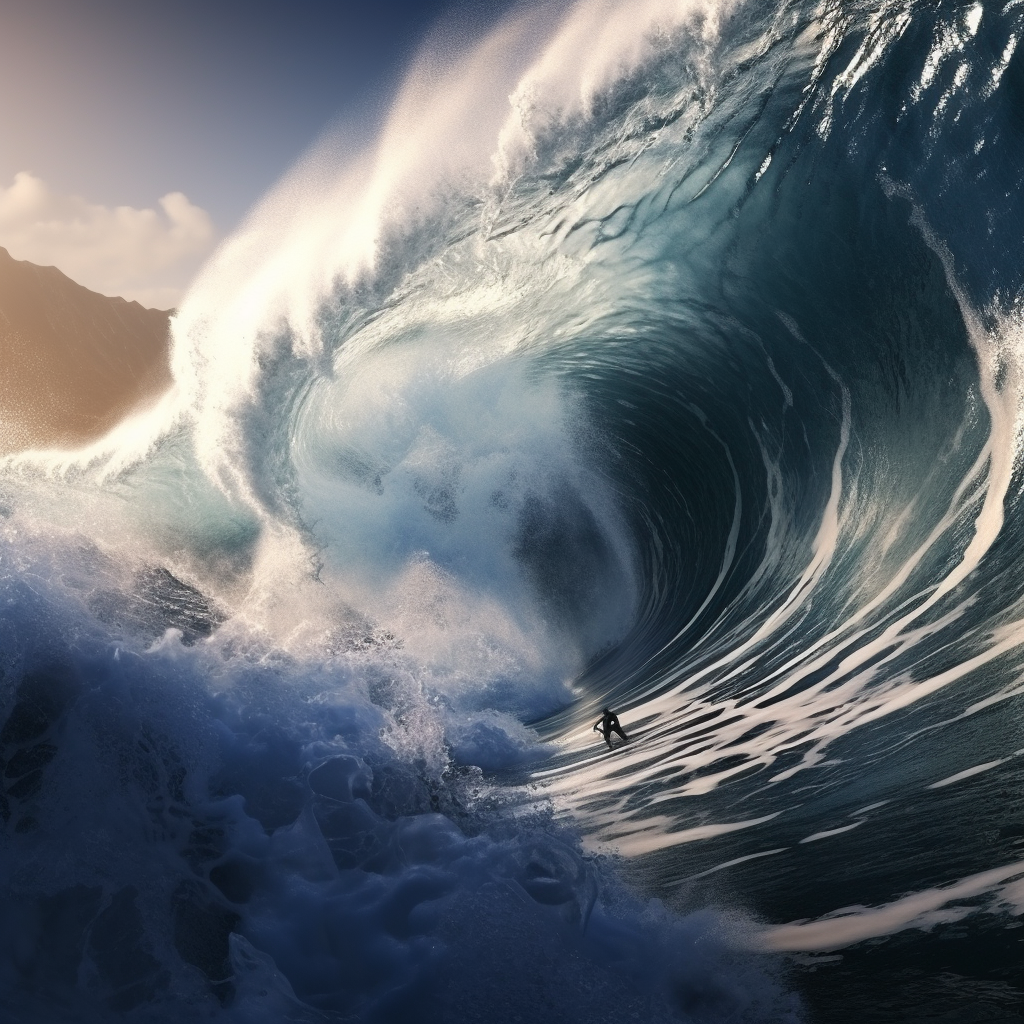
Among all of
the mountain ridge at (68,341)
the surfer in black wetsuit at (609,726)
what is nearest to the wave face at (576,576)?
the surfer in black wetsuit at (609,726)

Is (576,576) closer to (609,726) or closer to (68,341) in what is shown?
(609,726)

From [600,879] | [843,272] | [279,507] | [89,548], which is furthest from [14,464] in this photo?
[843,272]

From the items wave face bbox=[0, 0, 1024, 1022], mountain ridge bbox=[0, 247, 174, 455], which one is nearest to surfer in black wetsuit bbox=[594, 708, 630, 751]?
wave face bbox=[0, 0, 1024, 1022]

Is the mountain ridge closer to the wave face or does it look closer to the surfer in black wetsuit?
the wave face

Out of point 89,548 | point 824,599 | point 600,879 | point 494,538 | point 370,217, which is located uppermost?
point 370,217

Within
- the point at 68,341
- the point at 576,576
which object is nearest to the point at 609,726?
the point at 576,576

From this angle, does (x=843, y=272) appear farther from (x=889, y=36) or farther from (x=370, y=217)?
(x=370, y=217)

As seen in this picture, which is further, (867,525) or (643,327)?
(643,327)

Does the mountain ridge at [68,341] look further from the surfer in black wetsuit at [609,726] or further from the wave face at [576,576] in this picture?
the surfer in black wetsuit at [609,726]
